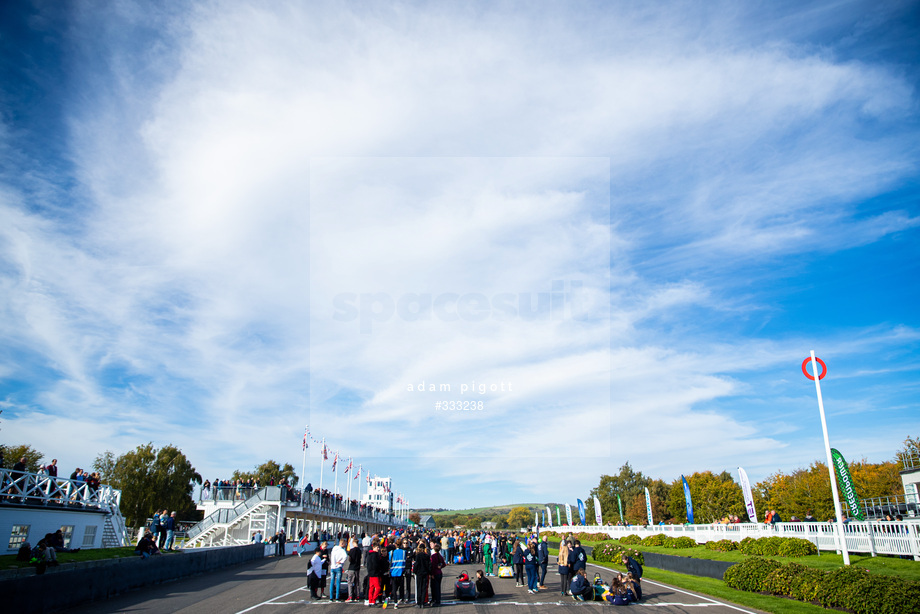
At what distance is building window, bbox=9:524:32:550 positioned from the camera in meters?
21.2

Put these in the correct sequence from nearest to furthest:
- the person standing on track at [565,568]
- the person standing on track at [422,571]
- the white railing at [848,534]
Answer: the person standing on track at [422,571] → the person standing on track at [565,568] → the white railing at [848,534]

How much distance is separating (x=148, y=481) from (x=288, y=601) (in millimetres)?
63111

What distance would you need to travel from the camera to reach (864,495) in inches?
2376

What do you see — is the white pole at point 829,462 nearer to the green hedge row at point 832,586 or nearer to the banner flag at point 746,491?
the green hedge row at point 832,586

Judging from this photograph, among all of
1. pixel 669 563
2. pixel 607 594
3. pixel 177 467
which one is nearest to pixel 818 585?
pixel 607 594

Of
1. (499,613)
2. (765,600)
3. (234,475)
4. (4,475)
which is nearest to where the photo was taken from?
(499,613)

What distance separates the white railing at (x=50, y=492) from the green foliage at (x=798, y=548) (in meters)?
31.9

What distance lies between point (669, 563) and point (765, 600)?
39.2 feet

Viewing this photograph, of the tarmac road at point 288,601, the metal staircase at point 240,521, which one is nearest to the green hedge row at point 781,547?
the tarmac road at point 288,601

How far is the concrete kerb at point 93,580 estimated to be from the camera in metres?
12.7

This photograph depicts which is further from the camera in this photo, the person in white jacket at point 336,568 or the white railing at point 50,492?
the white railing at point 50,492

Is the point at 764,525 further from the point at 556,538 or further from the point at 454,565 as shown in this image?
the point at 556,538

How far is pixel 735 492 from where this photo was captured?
84.4 meters

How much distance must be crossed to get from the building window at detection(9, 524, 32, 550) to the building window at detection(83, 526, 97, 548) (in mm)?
4286
